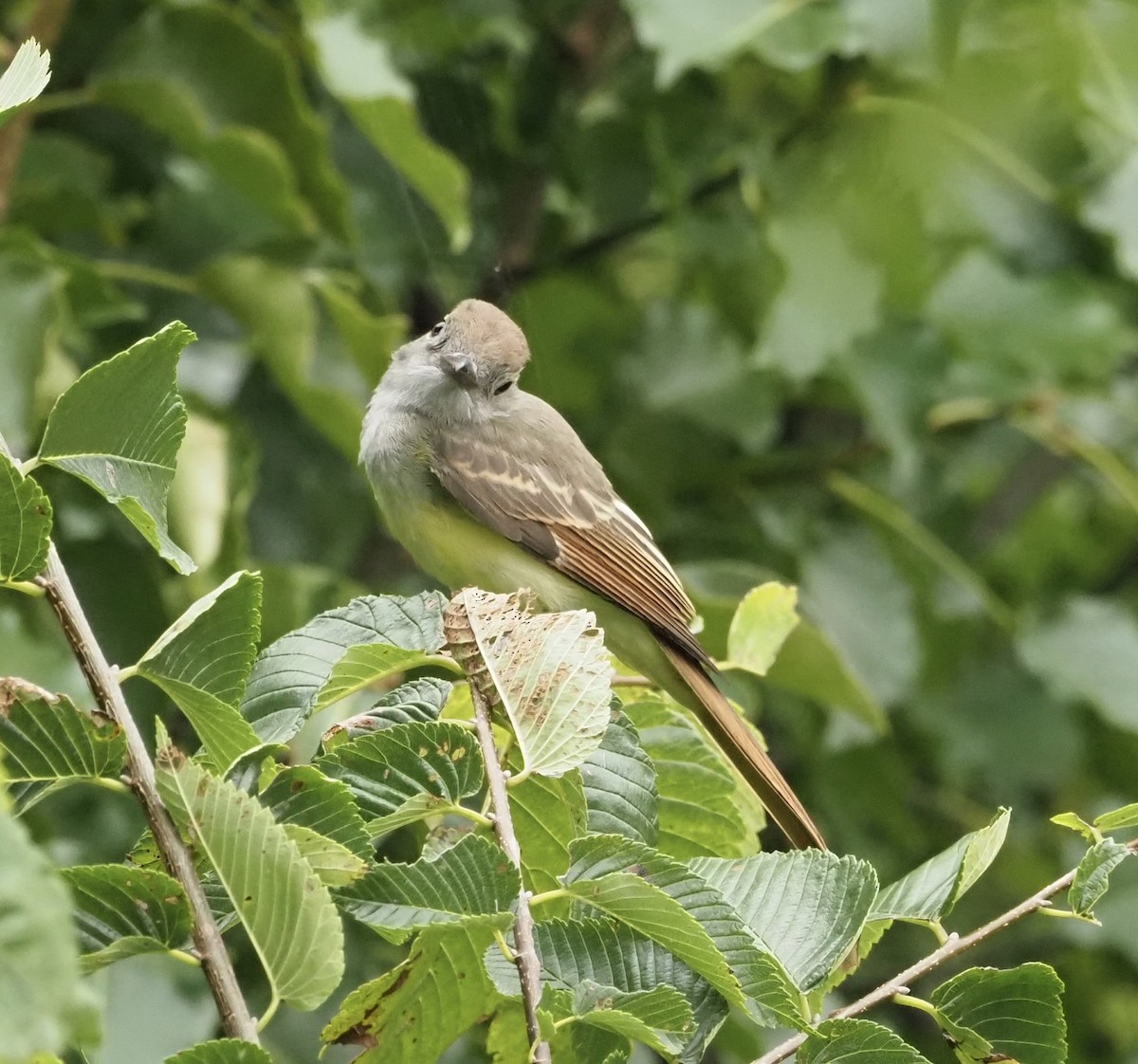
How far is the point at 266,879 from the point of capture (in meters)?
1.33

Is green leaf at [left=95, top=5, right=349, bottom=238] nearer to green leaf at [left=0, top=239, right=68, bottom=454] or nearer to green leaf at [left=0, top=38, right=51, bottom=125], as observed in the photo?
green leaf at [left=0, top=239, right=68, bottom=454]

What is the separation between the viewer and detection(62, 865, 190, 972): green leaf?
1.34m

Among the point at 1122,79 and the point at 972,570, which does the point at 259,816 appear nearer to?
the point at 1122,79

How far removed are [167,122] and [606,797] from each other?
7.26 ft

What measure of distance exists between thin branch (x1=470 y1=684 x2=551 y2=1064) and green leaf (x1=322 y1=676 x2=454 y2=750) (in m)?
0.05

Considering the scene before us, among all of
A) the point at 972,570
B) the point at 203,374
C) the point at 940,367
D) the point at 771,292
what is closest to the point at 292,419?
the point at 203,374

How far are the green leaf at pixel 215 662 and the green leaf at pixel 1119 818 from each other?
0.83m

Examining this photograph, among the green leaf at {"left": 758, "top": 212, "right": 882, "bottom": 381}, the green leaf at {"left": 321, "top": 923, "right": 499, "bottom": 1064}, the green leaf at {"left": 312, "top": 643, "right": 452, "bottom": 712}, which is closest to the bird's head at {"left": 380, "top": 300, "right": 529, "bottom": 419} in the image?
the green leaf at {"left": 758, "top": 212, "right": 882, "bottom": 381}

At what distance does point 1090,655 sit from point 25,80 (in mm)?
3436

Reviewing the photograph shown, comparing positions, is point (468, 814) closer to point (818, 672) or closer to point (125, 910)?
point (125, 910)

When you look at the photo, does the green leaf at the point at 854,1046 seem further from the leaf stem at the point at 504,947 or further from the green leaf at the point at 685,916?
the leaf stem at the point at 504,947

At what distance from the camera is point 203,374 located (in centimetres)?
383

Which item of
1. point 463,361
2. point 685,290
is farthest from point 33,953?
point 685,290

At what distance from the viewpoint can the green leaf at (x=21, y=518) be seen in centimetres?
138
